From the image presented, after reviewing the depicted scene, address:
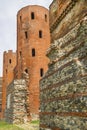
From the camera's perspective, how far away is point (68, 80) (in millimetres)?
5570

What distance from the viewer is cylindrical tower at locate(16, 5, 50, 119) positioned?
21891 mm

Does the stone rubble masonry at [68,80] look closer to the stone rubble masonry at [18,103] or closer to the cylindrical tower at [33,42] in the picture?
the stone rubble masonry at [18,103]

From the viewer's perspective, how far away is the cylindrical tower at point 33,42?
71.8 ft

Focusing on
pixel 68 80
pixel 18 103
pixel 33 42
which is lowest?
pixel 68 80

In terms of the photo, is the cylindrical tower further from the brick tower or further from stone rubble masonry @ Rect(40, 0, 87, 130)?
stone rubble masonry @ Rect(40, 0, 87, 130)

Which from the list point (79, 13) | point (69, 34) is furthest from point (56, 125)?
point (79, 13)

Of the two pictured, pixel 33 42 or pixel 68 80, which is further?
pixel 33 42

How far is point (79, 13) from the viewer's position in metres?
5.95

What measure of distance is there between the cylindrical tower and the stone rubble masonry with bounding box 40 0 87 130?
560 inches

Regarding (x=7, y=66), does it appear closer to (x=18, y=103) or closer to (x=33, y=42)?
(x=33, y=42)

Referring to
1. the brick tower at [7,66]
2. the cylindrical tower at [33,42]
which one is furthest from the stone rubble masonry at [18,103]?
the brick tower at [7,66]

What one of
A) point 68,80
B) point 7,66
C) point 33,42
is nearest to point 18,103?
point 33,42

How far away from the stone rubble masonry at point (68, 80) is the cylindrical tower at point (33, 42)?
14.2 m

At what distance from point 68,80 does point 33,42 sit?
55.5ft
